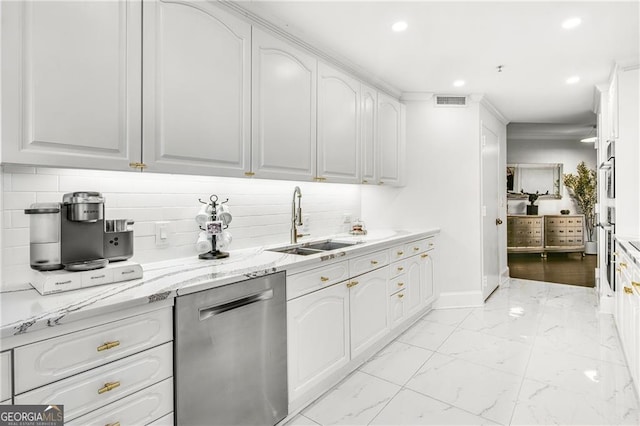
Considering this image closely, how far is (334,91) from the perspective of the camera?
2896 millimetres

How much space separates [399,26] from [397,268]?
192 centimetres

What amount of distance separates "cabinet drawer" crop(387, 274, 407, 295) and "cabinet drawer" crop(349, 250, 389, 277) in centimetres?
21

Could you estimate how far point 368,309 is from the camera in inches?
107

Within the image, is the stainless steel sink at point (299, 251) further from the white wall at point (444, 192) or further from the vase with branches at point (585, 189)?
the vase with branches at point (585, 189)

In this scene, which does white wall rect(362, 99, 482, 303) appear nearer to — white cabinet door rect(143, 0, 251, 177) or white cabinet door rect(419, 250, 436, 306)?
white cabinet door rect(419, 250, 436, 306)

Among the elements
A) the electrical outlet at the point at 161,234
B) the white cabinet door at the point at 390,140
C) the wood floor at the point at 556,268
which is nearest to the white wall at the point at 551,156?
the wood floor at the point at 556,268

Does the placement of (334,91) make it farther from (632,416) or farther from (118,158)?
(632,416)

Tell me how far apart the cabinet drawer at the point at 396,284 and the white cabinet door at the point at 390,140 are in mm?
976

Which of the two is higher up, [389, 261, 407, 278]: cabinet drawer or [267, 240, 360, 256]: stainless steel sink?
[267, 240, 360, 256]: stainless steel sink

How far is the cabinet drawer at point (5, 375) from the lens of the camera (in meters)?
1.02

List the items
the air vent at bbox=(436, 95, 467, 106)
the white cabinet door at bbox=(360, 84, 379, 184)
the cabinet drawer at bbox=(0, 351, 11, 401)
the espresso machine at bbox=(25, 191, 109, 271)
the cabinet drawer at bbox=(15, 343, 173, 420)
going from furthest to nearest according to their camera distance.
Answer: the air vent at bbox=(436, 95, 467, 106), the white cabinet door at bbox=(360, 84, 379, 184), the espresso machine at bbox=(25, 191, 109, 271), the cabinet drawer at bbox=(15, 343, 173, 420), the cabinet drawer at bbox=(0, 351, 11, 401)

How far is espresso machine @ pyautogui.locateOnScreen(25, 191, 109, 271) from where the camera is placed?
1391mm

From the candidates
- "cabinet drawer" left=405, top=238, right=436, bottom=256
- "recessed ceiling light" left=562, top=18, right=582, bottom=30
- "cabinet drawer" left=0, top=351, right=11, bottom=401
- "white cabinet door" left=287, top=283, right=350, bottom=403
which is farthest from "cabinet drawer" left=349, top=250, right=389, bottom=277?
"recessed ceiling light" left=562, top=18, right=582, bottom=30

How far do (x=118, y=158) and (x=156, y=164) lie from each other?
17 centimetres
